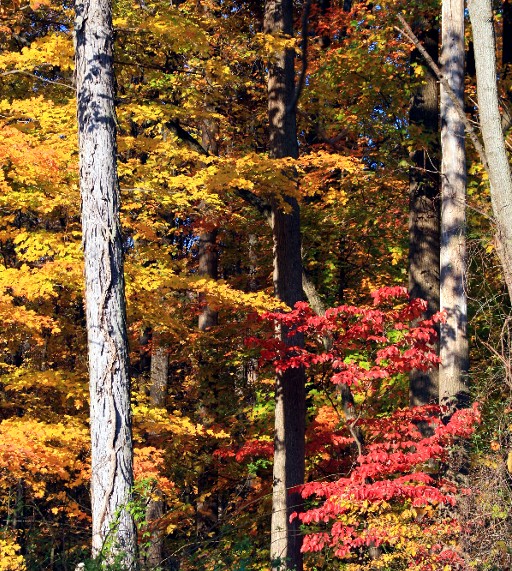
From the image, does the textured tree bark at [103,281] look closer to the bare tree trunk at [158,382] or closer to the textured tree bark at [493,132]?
the textured tree bark at [493,132]

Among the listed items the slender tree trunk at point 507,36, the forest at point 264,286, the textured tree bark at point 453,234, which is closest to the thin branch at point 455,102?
the forest at point 264,286

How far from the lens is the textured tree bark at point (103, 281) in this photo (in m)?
7.22

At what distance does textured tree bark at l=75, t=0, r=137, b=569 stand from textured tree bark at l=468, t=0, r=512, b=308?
3761mm

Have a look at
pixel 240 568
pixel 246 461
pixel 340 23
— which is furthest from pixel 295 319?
pixel 340 23

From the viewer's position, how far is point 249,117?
1661cm

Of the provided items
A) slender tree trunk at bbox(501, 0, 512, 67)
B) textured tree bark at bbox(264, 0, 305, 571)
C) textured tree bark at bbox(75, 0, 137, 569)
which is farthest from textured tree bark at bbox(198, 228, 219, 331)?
textured tree bark at bbox(75, 0, 137, 569)

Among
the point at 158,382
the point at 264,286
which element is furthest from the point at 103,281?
the point at 264,286

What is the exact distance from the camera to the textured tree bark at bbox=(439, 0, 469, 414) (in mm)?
10039

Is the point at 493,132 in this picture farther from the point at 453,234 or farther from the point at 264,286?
the point at 264,286

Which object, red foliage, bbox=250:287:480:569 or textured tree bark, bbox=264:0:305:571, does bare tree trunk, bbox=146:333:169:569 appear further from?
red foliage, bbox=250:287:480:569

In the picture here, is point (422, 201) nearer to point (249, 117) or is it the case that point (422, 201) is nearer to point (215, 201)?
point (215, 201)

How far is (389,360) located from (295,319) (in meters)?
1.38

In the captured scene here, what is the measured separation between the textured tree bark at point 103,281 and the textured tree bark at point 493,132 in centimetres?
376

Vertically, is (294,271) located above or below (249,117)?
below
